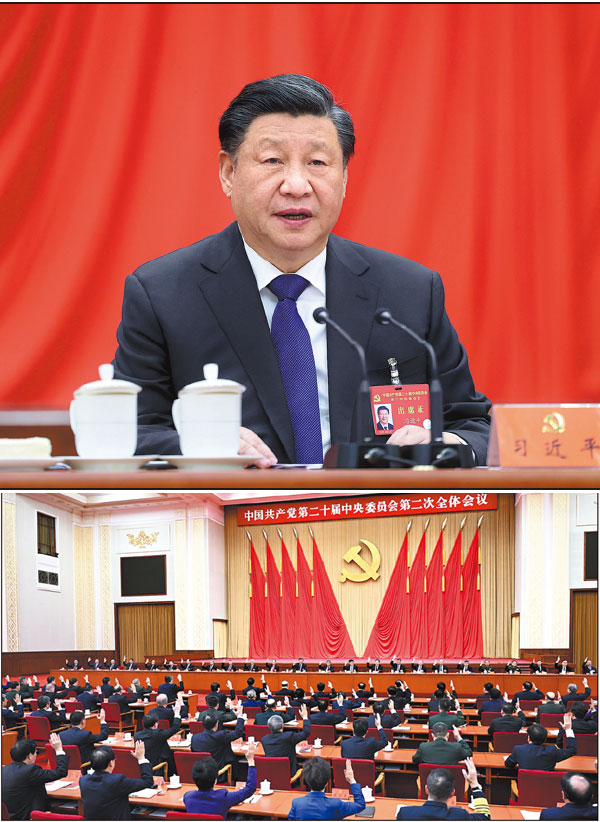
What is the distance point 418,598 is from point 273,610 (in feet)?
1.07

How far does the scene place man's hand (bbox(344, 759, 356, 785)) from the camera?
1.56 metres

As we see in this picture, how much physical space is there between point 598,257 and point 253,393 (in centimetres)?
170

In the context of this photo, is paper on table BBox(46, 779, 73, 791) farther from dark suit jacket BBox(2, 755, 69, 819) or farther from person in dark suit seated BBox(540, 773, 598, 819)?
person in dark suit seated BBox(540, 773, 598, 819)

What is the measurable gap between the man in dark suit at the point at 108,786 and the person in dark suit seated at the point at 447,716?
1.99 metres

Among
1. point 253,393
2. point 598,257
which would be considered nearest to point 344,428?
point 253,393

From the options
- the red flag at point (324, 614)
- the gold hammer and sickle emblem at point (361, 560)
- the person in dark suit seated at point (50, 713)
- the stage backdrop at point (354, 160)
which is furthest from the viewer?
the stage backdrop at point (354, 160)

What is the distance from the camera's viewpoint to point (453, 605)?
1591mm

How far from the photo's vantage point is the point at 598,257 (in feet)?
9.39

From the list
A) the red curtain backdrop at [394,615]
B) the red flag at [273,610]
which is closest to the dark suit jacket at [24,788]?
the red flag at [273,610]

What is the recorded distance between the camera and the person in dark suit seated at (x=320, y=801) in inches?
51.1

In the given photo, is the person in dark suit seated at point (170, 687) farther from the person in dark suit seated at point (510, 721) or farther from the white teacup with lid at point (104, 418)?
the person in dark suit seated at point (510, 721)

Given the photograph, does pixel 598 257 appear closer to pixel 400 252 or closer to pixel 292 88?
pixel 400 252

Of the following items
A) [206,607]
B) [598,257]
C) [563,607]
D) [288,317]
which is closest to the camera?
[563,607]

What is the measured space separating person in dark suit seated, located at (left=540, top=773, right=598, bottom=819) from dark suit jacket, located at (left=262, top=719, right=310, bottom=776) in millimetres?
473
